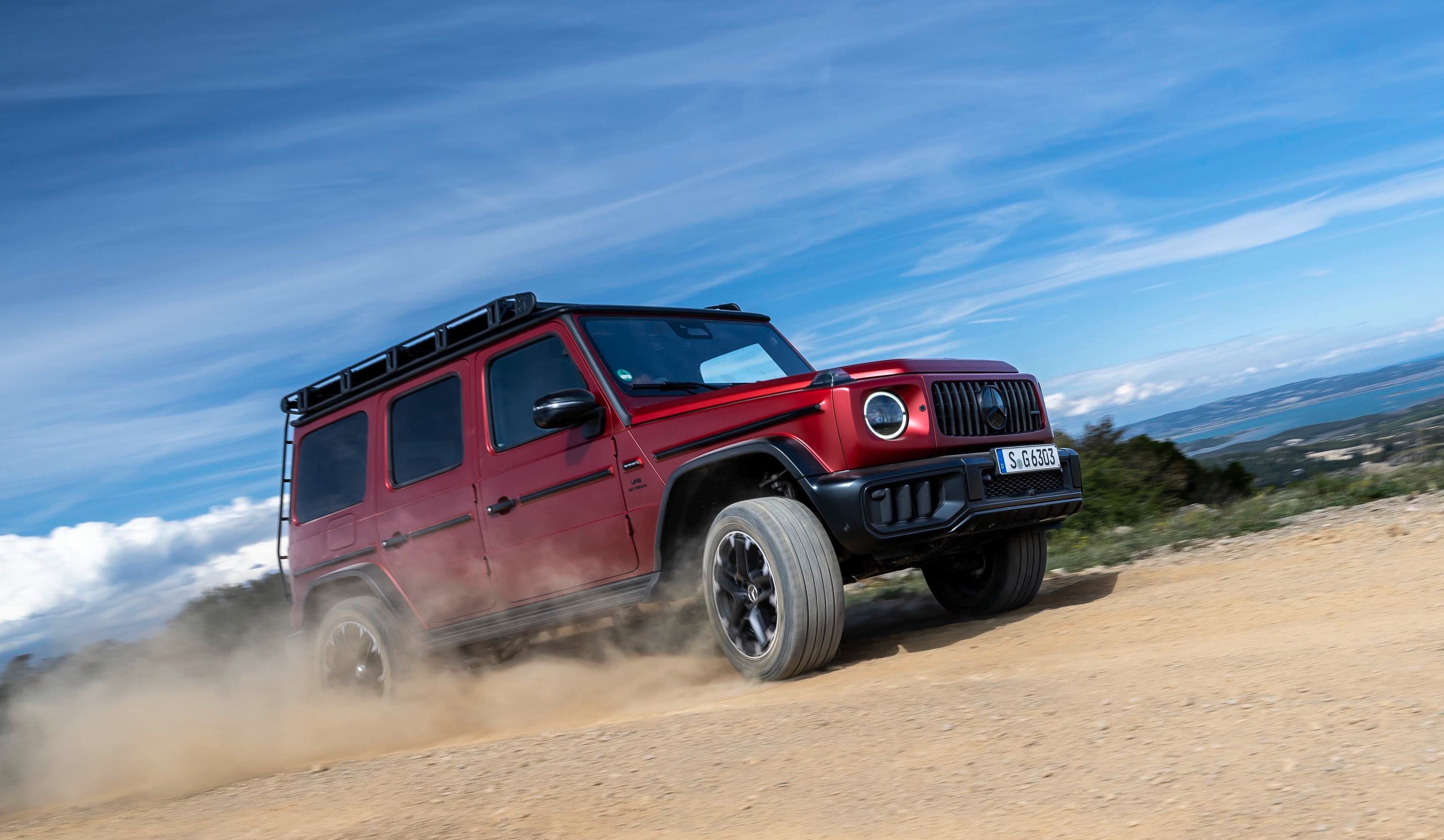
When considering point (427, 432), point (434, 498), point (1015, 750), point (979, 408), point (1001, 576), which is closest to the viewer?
point (1015, 750)

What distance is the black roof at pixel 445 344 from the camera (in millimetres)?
5852

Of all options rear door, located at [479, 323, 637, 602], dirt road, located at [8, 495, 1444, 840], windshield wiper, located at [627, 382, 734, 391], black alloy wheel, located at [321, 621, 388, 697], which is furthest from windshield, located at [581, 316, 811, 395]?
black alloy wheel, located at [321, 621, 388, 697]

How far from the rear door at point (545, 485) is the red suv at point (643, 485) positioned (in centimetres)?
1

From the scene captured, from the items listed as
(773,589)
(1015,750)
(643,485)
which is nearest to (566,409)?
(643,485)

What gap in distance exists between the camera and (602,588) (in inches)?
212

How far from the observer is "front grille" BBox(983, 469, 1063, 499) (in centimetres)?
488

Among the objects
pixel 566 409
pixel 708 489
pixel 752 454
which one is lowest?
pixel 708 489

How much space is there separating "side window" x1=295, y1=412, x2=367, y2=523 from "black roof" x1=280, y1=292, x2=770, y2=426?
0.48 feet

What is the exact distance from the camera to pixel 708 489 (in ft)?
17.4

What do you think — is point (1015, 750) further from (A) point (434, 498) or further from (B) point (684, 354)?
(A) point (434, 498)

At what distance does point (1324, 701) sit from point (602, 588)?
329cm

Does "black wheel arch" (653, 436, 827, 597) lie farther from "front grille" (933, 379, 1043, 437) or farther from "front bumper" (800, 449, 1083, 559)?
"front grille" (933, 379, 1043, 437)

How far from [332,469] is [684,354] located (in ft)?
8.86

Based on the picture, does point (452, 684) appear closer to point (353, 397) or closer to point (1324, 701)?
point (353, 397)
